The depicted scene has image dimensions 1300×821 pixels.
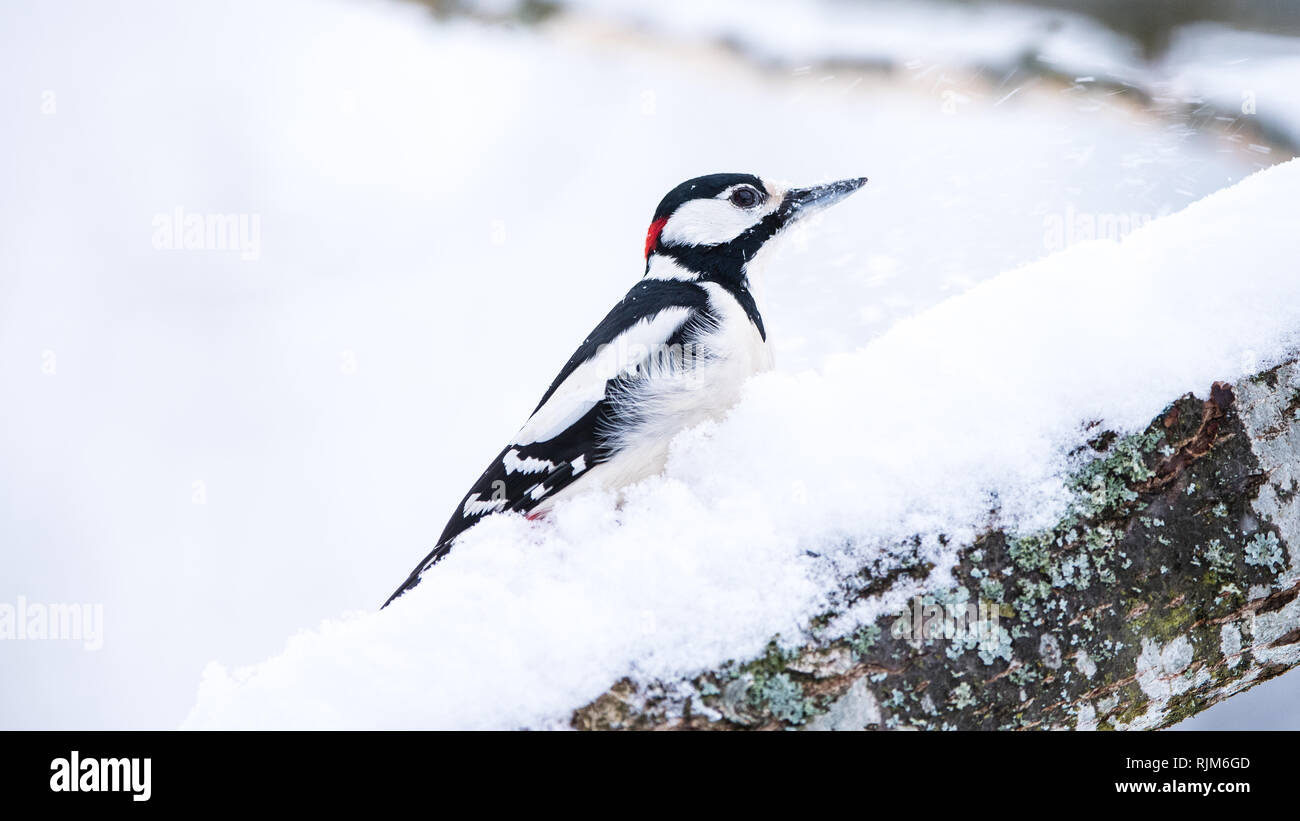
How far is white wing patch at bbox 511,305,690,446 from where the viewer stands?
211 cm

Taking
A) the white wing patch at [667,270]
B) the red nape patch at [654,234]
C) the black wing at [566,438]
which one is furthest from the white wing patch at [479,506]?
the red nape patch at [654,234]

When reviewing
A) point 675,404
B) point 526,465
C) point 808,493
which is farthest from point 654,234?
point 808,493

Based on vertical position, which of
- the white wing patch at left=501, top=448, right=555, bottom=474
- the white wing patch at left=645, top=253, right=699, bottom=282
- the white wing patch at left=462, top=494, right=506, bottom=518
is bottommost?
the white wing patch at left=462, top=494, right=506, bottom=518

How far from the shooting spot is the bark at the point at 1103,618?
3.65 feet

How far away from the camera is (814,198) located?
2502mm

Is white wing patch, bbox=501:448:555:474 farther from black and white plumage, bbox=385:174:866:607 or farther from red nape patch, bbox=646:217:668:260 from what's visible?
red nape patch, bbox=646:217:668:260

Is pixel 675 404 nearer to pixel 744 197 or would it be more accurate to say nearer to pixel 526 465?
pixel 526 465

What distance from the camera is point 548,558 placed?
1273 mm

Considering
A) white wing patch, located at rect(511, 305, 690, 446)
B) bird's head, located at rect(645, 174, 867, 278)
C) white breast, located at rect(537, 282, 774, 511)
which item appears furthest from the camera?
bird's head, located at rect(645, 174, 867, 278)

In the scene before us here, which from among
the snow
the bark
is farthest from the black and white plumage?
the bark

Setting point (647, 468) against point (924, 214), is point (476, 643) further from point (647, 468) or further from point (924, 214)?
point (924, 214)

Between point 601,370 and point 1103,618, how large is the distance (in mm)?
1245

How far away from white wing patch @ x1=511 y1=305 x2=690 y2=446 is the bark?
105 cm
